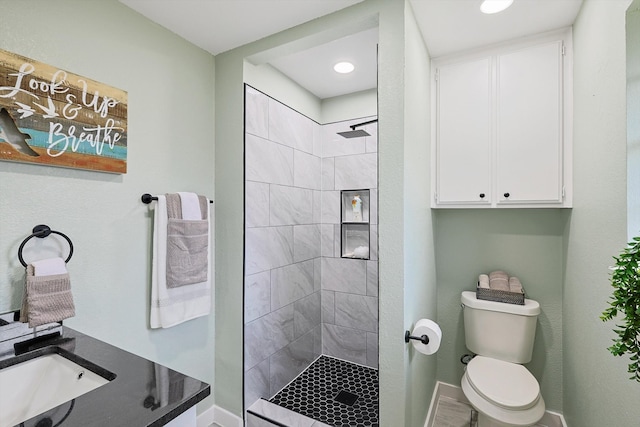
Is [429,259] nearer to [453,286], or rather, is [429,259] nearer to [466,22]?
[453,286]

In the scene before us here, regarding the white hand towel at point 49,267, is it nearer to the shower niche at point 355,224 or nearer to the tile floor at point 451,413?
the shower niche at point 355,224

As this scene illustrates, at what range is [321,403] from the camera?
223 centimetres

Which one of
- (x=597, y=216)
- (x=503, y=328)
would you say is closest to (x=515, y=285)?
(x=503, y=328)

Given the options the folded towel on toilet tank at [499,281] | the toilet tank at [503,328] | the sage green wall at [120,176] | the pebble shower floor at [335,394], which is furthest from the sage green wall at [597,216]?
the sage green wall at [120,176]

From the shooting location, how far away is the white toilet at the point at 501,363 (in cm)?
161

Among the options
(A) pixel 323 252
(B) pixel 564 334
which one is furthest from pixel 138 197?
(B) pixel 564 334

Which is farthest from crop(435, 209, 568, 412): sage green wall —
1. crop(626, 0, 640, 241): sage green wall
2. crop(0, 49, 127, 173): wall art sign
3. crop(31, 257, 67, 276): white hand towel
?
crop(31, 257, 67, 276): white hand towel

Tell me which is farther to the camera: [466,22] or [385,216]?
[466,22]

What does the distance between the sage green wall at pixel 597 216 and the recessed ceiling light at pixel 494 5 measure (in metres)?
0.35

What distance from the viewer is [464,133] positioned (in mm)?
2037

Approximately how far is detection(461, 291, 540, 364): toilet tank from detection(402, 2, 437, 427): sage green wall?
0.97ft

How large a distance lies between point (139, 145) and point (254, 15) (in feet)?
3.08

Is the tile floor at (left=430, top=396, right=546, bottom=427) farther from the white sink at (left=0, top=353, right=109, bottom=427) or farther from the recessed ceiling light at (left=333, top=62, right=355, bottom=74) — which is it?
the recessed ceiling light at (left=333, top=62, right=355, bottom=74)

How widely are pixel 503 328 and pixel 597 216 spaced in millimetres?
959
